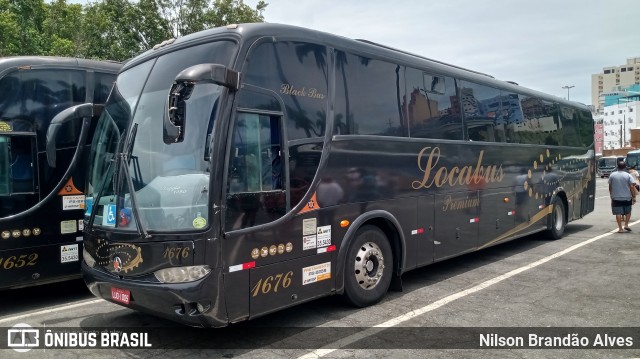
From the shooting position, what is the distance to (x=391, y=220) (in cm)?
648

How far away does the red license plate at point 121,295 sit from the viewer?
15.6 feet

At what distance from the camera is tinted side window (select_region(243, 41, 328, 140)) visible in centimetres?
498

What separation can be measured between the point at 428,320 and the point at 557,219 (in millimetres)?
7695

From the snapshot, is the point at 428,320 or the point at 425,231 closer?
the point at 428,320

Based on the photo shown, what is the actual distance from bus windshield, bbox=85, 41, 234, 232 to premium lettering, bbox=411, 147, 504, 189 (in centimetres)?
350

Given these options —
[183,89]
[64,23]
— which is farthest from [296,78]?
[64,23]

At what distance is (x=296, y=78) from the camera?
5.35 m

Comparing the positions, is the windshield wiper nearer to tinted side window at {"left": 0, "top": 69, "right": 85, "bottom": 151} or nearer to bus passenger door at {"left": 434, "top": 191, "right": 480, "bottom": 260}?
tinted side window at {"left": 0, "top": 69, "right": 85, "bottom": 151}

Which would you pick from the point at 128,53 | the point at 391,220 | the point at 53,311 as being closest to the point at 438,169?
the point at 391,220

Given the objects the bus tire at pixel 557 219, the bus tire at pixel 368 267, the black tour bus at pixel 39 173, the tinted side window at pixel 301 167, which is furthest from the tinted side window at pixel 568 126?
the black tour bus at pixel 39 173

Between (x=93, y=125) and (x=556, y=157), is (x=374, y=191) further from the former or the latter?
(x=556, y=157)

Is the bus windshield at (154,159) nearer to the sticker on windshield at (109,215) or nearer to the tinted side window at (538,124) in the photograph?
the sticker on windshield at (109,215)

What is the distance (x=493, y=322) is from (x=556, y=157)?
7.42m

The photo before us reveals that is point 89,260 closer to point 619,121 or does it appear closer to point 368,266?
point 368,266
